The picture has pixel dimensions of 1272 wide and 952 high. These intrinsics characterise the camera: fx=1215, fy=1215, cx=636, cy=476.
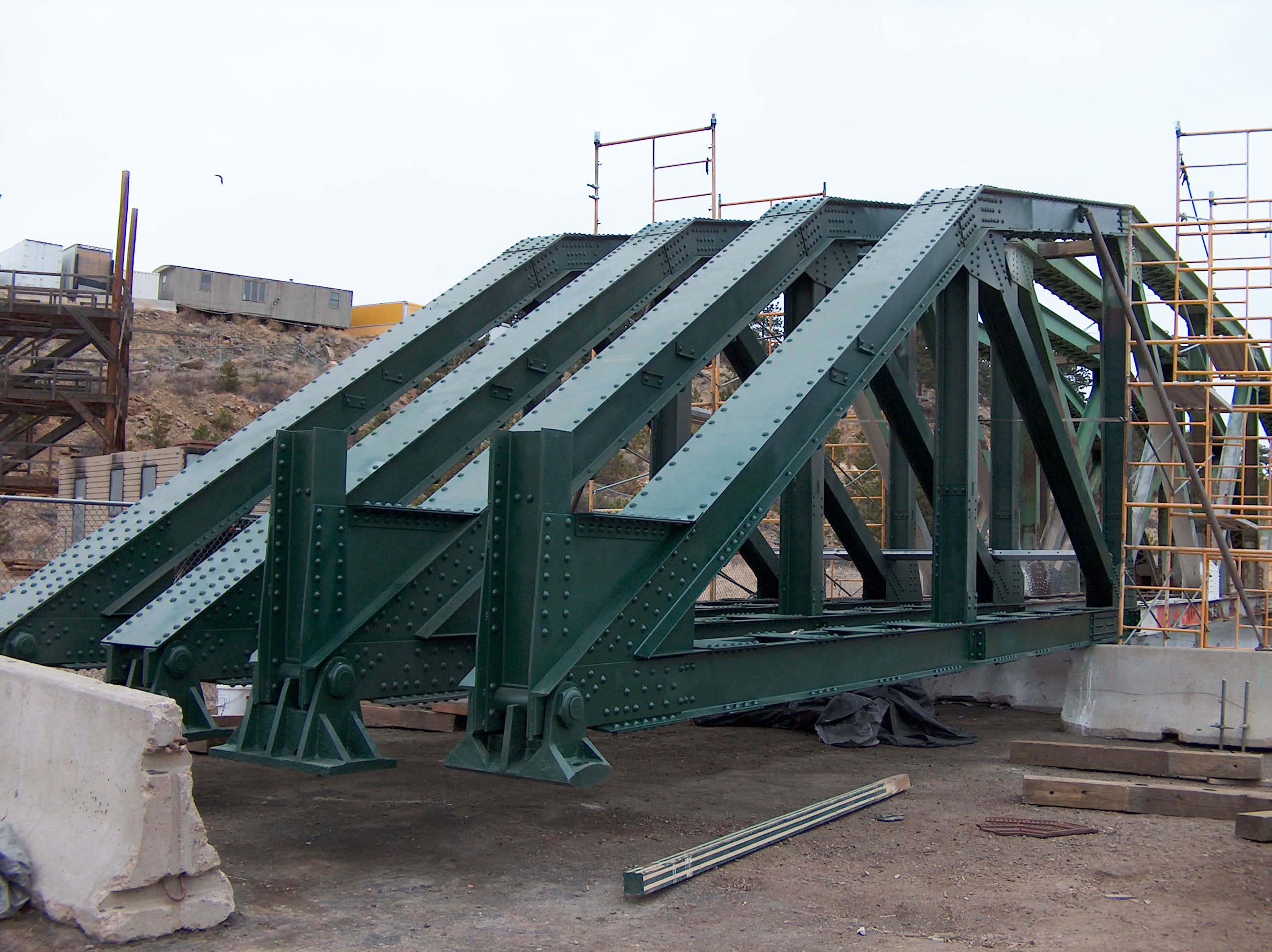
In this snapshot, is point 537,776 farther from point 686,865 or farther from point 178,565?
point 178,565

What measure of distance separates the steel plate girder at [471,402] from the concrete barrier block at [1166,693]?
5.79m

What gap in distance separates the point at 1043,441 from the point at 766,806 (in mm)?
4827

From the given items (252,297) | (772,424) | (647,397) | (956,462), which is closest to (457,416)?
(647,397)

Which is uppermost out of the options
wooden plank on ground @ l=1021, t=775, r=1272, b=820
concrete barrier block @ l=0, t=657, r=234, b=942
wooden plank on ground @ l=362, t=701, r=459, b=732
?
concrete barrier block @ l=0, t=657, r=234, b=942

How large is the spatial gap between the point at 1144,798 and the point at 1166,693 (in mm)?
4066

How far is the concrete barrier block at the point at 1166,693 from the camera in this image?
11.4 m

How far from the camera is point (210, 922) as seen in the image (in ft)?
17.0

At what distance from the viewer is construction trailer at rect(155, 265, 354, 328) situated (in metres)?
64.0

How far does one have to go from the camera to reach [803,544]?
1063 centimetres

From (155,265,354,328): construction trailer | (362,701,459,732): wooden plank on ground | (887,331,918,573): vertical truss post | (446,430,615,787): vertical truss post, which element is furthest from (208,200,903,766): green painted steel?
(155,265,354,328): construction trailer

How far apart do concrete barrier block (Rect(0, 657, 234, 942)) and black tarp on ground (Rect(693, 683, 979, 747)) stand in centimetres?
685

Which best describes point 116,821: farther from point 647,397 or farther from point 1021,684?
point 1021,684

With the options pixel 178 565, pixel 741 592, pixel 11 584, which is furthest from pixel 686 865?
pixel 741 592

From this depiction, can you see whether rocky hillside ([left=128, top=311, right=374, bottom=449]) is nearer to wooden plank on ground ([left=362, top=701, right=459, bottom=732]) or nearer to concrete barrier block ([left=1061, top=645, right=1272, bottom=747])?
wooden plank on ground ([left=362, top=701, right=459, bottom=732])
